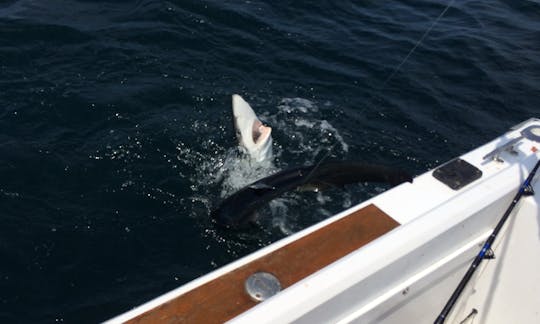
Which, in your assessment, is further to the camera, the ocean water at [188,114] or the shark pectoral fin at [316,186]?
the shark pectoral fin at [316,186]

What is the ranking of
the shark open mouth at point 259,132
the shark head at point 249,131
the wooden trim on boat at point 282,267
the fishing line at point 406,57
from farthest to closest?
the fishing line at point 406,57, the shark open mouth at point 259,132, the shark head at point 249,131, the wooden trim on boat at point 282,267

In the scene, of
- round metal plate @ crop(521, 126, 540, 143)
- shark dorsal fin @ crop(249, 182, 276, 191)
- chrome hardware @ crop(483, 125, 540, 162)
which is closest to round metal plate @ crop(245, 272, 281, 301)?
chrome hardware @ crop(483, 125, 540, 162)

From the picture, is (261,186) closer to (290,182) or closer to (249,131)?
(290,182)

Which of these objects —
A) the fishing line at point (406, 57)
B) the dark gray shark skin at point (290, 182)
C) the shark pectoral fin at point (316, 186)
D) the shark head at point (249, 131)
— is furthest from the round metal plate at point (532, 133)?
the fishing line at point (406, 57)

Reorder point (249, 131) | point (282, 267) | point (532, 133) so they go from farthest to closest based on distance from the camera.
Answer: point (249, 131) < point (532, 133) < point (282, 267)

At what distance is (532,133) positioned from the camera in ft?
12.3

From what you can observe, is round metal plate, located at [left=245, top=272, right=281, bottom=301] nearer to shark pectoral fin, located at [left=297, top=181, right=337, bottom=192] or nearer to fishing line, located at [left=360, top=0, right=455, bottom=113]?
shark pectoral fin, located at [left=297, top=181, right=337, bottom=192]

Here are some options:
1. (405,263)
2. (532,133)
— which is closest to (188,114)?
(532,133)

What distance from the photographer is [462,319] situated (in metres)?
3.62

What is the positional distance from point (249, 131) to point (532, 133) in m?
3.57

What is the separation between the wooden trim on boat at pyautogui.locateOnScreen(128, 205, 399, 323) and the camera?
92.5 inches

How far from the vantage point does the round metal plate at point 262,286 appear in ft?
8.03

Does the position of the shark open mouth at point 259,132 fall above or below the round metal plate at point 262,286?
below

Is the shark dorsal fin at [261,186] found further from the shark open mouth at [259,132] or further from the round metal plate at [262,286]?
the round metal plate at [262,286]
